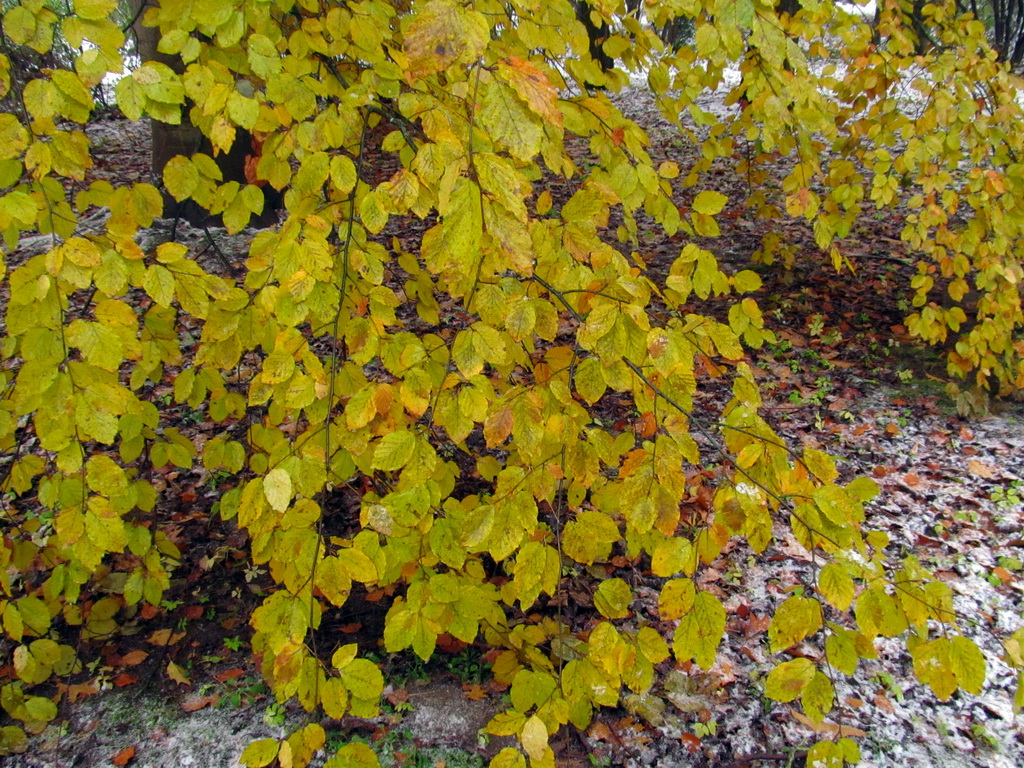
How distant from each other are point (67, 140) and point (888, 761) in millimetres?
2670

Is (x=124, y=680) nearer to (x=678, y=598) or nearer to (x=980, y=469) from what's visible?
(x=678, y=598)

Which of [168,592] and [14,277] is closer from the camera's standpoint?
[14,277]

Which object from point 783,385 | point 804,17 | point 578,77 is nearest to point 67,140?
point 578,77

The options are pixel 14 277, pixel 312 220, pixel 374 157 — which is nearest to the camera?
pixel 14 277

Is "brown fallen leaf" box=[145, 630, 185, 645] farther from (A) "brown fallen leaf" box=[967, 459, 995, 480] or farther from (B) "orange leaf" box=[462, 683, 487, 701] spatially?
(A) "brown fallen leaf" box=[967, 459, 995, 480]

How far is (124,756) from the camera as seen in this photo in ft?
6.40

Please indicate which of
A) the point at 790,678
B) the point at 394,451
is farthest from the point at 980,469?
the point at 394,451

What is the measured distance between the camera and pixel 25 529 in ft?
6.46

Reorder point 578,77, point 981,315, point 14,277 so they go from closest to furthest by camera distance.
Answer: point 14,277 → point 578,77 → point 981,315

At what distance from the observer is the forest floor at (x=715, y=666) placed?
198cm

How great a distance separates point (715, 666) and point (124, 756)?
1.91 m

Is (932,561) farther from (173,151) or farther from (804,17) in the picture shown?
(173,151)

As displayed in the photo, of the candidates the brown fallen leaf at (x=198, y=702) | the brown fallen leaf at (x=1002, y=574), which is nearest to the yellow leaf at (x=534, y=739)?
the brown fallen leaf at (x=198, y=702)

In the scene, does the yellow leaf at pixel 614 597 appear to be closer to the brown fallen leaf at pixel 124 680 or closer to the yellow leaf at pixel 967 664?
the yellow leaf at pixel 967 664
